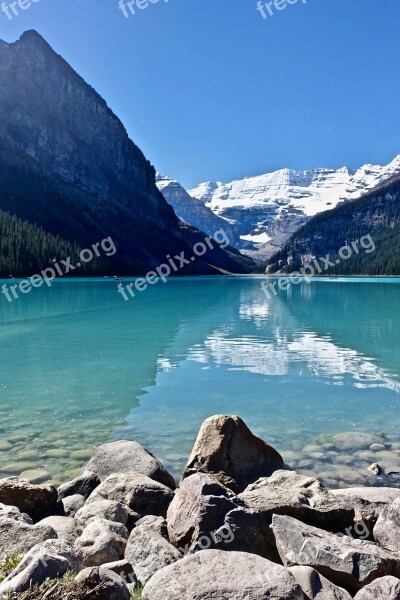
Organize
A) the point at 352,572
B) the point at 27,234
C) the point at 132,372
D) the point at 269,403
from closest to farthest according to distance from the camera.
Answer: the point at 352,572
the point at 269,403
the point at 132,372
the point at 27,234

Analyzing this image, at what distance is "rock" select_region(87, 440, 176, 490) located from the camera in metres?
10.4

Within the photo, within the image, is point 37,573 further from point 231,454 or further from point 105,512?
point 231,454

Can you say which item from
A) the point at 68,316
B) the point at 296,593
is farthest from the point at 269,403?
the point at 68,316

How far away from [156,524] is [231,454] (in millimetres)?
3222

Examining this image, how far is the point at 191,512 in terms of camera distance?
7109 millimetres

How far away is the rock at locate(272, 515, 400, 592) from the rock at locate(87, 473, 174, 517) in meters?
2.53

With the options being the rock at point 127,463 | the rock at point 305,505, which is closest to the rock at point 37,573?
the rock at point 305,505

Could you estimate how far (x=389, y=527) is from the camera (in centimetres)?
746

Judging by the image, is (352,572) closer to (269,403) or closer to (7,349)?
(269,403)

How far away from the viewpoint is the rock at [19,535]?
6.52 m

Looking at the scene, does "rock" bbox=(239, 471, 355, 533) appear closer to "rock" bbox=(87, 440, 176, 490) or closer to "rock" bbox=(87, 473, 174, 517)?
"rock" bbox=(87, 473, 174, 517)

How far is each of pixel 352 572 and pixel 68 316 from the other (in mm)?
48736

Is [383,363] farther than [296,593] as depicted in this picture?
Yes

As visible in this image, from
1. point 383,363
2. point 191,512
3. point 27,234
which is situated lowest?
point 383,363
